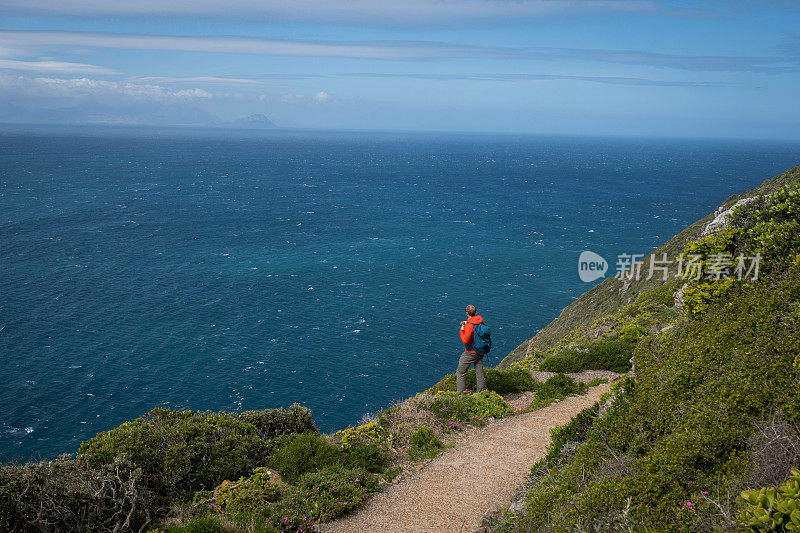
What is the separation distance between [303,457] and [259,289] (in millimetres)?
55623

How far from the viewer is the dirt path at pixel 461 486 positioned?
338 inches

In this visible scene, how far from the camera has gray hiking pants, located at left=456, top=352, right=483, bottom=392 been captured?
1380 cm

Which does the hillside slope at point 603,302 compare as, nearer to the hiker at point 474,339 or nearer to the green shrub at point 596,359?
the green shrub at point 596,359

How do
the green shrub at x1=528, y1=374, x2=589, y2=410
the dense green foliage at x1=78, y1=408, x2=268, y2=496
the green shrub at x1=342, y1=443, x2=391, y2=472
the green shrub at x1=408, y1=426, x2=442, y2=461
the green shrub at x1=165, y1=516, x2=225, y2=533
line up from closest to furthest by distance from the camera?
1. the green shrub at x1=165, y1=516, x2=225, y2=533
2. the dense green foliage at x1=78, y1=408, x2=268, y2=496
3. the green shrub at x1=342, y1=443, x2=391, y2=472
4. the green shrub at x1=408, y1=426, x2=442, y2=461
5. the green shrub at x1=528, y1=374, x2=589, y2=410

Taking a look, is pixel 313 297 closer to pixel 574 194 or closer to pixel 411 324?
pixel 411 324

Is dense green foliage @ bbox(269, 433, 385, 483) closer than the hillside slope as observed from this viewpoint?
Yes

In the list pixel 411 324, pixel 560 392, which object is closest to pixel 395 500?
pixel 560 392

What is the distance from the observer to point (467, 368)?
14156 millimetres

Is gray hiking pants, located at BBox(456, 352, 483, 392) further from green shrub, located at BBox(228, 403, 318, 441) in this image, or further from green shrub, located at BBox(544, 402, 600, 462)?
green shrub, located at BBox(544, 402, 600, 462)

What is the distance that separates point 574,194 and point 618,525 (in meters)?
145

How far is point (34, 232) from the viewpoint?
80.2 meters

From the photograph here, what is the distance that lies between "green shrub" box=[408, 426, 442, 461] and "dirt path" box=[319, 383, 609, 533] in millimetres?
300

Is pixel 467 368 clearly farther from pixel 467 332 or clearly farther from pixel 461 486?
pixel 461 486

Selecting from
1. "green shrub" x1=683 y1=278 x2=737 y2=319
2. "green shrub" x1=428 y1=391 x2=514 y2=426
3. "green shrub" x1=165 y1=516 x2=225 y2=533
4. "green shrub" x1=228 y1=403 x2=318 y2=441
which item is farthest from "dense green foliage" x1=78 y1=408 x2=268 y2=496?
"green shrub" x1=683 y1=278 x2=737 y2=319
